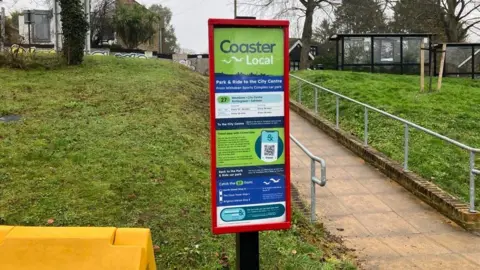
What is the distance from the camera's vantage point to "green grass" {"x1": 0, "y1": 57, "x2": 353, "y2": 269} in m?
4.70

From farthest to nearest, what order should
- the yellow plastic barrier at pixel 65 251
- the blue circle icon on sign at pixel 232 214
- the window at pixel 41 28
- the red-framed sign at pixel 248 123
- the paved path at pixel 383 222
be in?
the window at pixel 41 28
the paved path at pixel 383 222
the blue circle icon on sign at pixel 232 214
the red-framed sign at pixel 248 123
the yellow plastic barrier at pixel 65 251

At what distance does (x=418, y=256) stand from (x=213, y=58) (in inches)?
132

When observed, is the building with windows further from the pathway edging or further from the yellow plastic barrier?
the yellow plastic barrier

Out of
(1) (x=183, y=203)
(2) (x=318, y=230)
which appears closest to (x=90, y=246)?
(1) (x=183, y=203)

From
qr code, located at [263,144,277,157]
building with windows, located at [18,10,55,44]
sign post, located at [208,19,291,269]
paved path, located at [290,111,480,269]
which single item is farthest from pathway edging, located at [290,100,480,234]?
building with windows, located at [18,10,55,44]

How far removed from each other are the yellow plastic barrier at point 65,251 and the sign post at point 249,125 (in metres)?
0.58

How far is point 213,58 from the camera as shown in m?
3.10

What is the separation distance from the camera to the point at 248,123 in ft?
10.5

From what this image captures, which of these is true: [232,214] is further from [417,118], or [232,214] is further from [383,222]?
[417,118]

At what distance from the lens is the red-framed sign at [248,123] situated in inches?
123

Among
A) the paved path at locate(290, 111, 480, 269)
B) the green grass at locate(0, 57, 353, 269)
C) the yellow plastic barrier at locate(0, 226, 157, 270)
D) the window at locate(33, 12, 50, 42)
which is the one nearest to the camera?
the yellow plastic barrier at locate(0, 226, 157, 270)

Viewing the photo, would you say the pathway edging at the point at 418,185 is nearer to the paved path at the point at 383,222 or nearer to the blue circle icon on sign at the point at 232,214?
the paved path at the point at 383,222

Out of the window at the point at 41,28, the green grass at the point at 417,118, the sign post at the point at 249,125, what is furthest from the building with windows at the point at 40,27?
the sign post at the point at 249,125

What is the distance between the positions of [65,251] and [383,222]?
434cm
